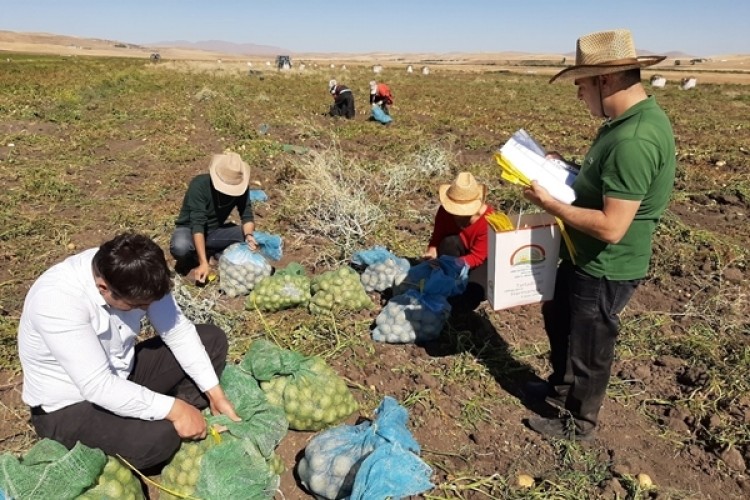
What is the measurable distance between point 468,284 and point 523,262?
121cm

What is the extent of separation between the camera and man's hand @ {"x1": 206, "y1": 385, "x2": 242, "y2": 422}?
8.63 feet

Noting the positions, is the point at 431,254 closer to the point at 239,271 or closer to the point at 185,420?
the point at 239,271

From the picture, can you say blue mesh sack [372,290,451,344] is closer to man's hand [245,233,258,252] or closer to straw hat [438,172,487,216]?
straw hat [438,172,487,216]

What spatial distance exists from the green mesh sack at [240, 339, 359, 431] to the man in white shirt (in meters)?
0.25

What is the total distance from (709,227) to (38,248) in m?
7.40

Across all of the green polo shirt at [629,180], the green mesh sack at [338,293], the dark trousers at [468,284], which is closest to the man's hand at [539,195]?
the green polo shirt at [629,180]

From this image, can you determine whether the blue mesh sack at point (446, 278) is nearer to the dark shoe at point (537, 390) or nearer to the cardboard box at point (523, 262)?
the dark shoe at point (537, 390)

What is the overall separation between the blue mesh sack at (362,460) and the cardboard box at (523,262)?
0.81 meters

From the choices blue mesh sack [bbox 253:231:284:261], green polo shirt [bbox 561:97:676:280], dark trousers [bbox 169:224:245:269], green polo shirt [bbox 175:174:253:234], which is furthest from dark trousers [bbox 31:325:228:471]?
blue mesh sack [bbox 253:231:284:261]

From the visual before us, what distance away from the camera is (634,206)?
2146mm

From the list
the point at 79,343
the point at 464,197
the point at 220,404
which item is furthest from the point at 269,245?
the point at 79,343

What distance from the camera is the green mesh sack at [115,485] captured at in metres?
2.12

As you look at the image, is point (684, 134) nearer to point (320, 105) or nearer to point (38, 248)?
point (320, 105)

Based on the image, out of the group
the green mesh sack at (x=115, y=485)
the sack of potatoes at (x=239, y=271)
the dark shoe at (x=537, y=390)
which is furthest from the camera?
the sack of potatoes at (x=239, y=271)
